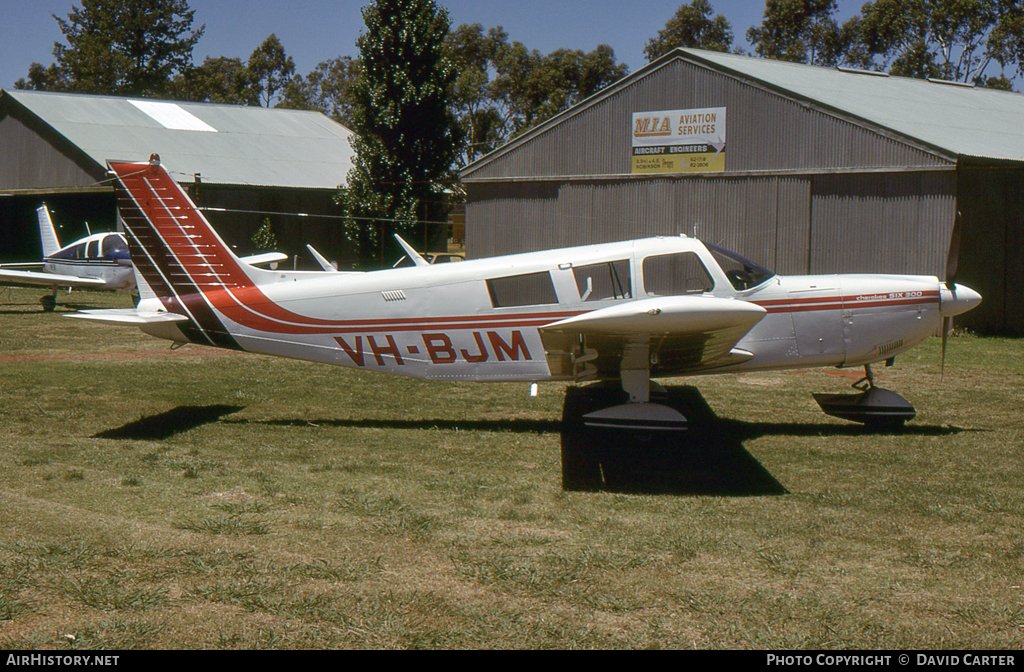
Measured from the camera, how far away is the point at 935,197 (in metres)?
19.2

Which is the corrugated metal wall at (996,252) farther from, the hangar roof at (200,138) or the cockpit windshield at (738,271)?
the hangar roof at (200,138)

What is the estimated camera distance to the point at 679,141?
23.5m

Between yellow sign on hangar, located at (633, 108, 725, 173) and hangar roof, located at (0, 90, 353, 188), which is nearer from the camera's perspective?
yellow sign on hangar, located at (633, 108, 725, 173)

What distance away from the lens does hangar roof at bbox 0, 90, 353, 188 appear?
3450 centimetres

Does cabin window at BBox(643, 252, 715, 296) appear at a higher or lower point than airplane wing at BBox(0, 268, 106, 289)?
higher

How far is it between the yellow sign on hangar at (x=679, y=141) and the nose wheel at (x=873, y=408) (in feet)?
44.0

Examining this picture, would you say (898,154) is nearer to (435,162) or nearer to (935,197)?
(935,197)

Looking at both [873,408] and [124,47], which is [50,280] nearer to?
[873,408]

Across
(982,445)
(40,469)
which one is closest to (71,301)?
(40,469)

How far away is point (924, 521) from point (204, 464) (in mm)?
6184

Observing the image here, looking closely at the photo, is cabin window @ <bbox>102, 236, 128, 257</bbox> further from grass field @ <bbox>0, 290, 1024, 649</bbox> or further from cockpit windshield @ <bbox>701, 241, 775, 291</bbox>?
cockpit windshield @ <bbox>701, 241, 775, 291</bbox>

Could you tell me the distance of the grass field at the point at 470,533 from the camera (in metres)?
5.01

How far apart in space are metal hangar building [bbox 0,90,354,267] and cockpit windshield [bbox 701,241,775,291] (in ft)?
82.1

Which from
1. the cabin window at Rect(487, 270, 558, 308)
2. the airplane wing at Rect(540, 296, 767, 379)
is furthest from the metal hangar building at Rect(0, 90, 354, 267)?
the airplane wing at Rect(540, 296, 767, 379)
